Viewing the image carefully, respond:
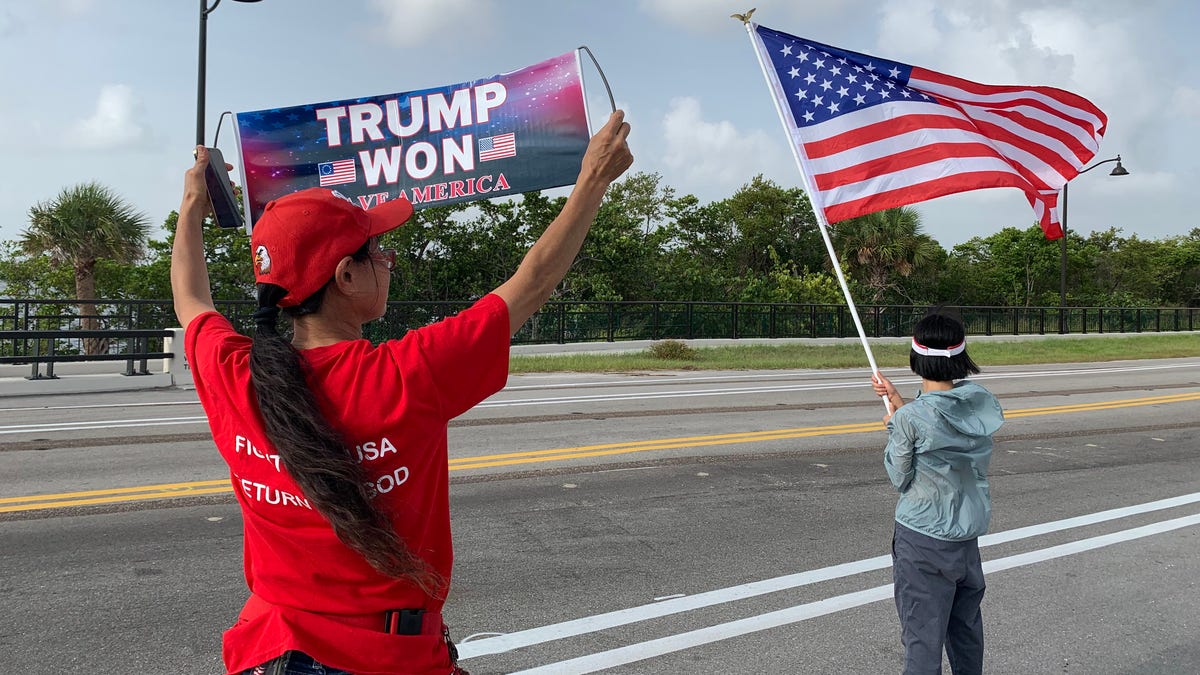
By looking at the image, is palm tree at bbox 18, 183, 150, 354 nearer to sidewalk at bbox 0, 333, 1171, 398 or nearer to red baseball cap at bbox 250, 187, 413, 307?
sidewalk at bbox 0, 333, 1171, 398

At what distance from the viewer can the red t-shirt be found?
1.61m

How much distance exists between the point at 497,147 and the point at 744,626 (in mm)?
5776

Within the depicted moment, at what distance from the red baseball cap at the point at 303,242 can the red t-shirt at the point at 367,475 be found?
0.14 meters

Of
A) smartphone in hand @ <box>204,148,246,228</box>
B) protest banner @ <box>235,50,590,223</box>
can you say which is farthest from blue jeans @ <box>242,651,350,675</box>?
protest banner @ <box>235,50,590,223</box>

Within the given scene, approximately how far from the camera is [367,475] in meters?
1.62

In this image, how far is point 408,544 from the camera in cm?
172

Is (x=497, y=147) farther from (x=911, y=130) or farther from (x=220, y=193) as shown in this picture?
(x=220, y=193)

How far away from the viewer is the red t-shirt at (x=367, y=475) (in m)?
1.61

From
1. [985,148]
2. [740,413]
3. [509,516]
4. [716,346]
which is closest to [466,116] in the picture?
[509,516]

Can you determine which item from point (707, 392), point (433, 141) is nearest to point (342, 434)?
point (433, 141)

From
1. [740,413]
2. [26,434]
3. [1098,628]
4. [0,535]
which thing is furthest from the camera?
[740,413]

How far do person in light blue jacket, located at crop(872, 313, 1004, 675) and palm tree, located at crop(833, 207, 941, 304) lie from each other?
1673 inches

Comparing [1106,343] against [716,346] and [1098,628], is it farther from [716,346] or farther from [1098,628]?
[1098,628]

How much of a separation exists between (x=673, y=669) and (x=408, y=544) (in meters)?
2.68
